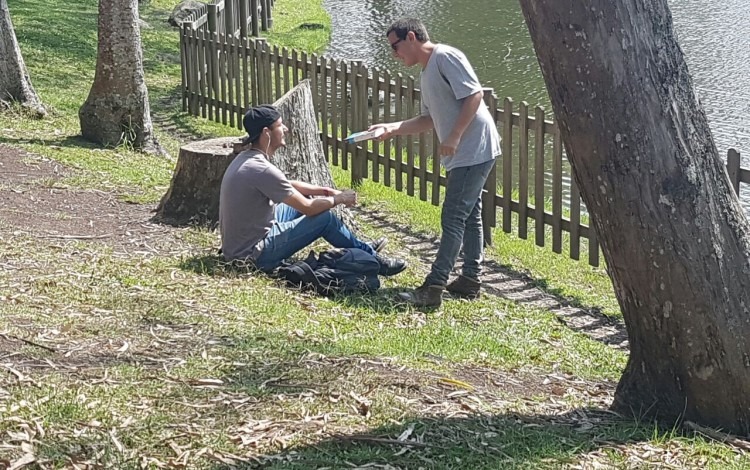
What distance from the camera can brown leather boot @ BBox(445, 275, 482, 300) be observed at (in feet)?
26.4

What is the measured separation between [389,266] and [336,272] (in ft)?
1.59

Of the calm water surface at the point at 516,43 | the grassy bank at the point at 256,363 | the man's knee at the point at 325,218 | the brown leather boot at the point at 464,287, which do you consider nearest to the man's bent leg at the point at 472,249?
Result: the brown leather boot at the point at 464,287

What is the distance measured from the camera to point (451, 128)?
753 cm

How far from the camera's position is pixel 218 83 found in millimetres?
14180

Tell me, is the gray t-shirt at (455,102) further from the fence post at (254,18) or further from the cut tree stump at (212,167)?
the fence post at (254,18)

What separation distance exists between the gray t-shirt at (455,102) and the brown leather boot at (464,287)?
0.92 m

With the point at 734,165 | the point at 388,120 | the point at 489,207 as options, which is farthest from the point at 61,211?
the point at 734,165

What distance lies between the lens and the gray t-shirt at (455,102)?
7.39m

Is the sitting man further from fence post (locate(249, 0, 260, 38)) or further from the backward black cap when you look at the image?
fence post (locate(249, 0, 260, 38))

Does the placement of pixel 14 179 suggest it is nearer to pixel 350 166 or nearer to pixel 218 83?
pixel 350 166

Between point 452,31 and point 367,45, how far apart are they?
2465 mm

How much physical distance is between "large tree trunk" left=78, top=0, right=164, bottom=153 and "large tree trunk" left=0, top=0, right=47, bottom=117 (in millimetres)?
1138

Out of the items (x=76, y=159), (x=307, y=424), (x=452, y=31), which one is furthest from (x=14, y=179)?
(x=452, y=31)

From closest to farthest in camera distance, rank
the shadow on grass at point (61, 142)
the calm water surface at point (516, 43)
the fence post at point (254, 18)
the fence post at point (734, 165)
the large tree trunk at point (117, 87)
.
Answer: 1. the fence post at point (734, 165)
2. the shadow on grass at point (61, 142)
3. the large tree trunk at point (117, 87)
4. the calm water surface at point (516, 43)
5. the fence post at point (254, 18)
